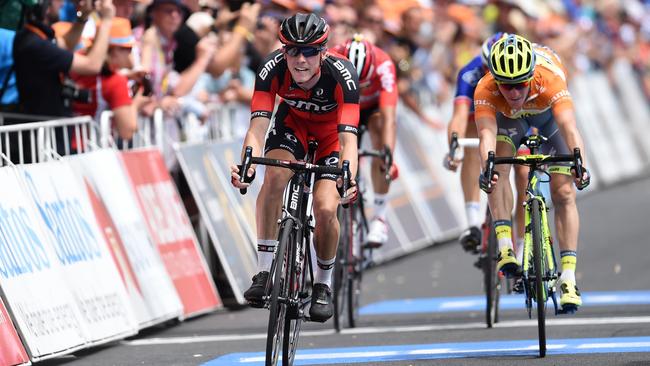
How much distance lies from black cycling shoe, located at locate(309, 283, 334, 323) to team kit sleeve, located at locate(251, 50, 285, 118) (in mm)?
1168

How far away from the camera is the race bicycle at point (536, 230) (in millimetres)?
10281

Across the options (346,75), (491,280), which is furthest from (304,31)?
(491,280)

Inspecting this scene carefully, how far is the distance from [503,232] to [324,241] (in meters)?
1.82

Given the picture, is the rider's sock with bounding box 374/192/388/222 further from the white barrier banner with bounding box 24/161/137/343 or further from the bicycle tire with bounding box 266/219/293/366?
the bicycle tire with bounding box 266/219/293/366

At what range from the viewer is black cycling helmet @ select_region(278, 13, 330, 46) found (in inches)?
376

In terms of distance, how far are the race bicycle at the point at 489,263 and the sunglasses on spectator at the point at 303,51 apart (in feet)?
8.61

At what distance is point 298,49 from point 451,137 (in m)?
3.21

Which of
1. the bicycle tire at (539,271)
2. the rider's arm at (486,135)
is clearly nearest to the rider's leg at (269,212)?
the rider's arm at (486,135)

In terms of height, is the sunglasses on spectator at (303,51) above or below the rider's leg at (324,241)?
above

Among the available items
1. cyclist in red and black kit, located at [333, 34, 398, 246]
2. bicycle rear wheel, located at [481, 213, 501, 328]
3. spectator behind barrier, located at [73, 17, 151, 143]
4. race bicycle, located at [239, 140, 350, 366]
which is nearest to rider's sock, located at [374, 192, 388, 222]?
cyclist in red and black kit, located at [333, 34, 398, 246]

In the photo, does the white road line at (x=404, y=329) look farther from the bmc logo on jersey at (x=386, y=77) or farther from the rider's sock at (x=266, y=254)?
the rider's sock at (x=266, y=254)

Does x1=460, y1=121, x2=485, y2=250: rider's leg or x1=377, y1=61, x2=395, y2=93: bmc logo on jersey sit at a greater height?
x1=377, y1=61, x2=395, y2=93: bmc logo on jersey

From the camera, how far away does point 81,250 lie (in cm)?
1149

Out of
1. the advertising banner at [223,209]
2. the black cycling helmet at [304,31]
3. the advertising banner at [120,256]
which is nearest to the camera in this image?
the black cycling helmet at [304,31]
